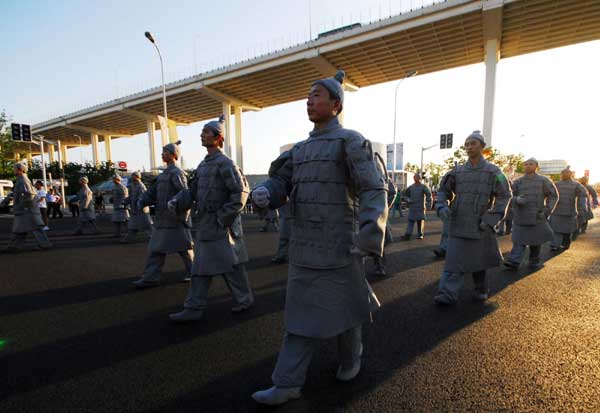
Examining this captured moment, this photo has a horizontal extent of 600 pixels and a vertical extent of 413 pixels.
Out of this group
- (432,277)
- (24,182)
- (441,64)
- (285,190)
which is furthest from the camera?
(441,64)

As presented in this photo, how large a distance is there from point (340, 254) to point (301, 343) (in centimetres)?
64

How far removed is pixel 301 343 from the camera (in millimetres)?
2172

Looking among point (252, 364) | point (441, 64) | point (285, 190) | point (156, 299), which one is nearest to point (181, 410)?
point (252, 364)

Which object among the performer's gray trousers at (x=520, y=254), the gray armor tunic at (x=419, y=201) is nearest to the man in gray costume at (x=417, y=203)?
the gray armor tunic at (x=419, y=201)

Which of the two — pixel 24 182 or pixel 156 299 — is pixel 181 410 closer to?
pixel 156 299

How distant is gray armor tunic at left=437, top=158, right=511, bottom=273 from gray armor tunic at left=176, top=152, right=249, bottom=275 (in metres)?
2.73

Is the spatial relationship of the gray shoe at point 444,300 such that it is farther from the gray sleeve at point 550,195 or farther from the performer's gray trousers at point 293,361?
the gray sleeve at point 550,195

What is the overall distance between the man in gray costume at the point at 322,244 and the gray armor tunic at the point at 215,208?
1.51m

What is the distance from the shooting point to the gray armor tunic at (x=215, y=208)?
145 inches

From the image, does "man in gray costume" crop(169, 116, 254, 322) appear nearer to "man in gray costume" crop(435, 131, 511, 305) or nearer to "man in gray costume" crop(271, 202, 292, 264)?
"man in gray costume" crop(435, 131, 511, 305)

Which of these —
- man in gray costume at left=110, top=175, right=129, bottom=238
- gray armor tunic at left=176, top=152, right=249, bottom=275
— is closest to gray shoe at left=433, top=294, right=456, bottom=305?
gray armor tunic at left=176, top=152, right=249, bottom=275

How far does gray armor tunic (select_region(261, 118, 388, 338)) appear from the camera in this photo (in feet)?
6.91

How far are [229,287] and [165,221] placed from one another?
1590 millimetres

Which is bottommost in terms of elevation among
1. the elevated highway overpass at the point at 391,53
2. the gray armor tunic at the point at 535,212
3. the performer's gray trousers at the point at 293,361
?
the performer's gray trousers at the point at 293,361
